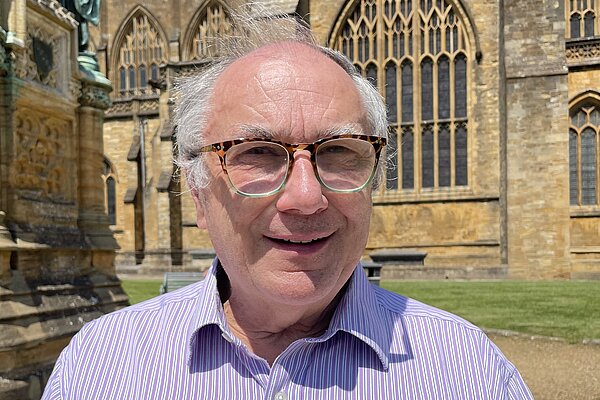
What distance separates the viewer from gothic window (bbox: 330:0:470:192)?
2067cm

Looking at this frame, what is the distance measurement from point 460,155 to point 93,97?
1652cm

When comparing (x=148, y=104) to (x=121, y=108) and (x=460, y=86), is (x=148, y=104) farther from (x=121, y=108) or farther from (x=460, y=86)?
(x=460, y=86)

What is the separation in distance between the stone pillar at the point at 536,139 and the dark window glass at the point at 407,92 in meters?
3.39

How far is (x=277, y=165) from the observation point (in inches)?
52.0

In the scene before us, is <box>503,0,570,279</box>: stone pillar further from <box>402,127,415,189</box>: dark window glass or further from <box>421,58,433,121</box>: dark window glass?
<box>402,127,415,189</box>: dark window glass

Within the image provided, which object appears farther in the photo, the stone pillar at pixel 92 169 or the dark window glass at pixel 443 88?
the dark window glass at pixel 443 88

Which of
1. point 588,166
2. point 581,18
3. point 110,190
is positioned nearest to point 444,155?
point 588,166

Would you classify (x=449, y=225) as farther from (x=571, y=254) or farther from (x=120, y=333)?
(x=120, y=333)

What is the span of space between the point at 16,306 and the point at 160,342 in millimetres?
3291

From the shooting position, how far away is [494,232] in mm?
19625

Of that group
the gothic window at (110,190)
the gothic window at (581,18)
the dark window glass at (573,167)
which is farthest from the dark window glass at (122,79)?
the dark window glass at (573,167)

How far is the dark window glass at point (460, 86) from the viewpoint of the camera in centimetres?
2061

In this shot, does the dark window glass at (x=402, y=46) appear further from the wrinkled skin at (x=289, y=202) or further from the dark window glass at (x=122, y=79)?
the wrinkled skin at (x=289, y=202)

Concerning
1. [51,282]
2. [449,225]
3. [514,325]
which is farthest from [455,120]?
[51,282]
